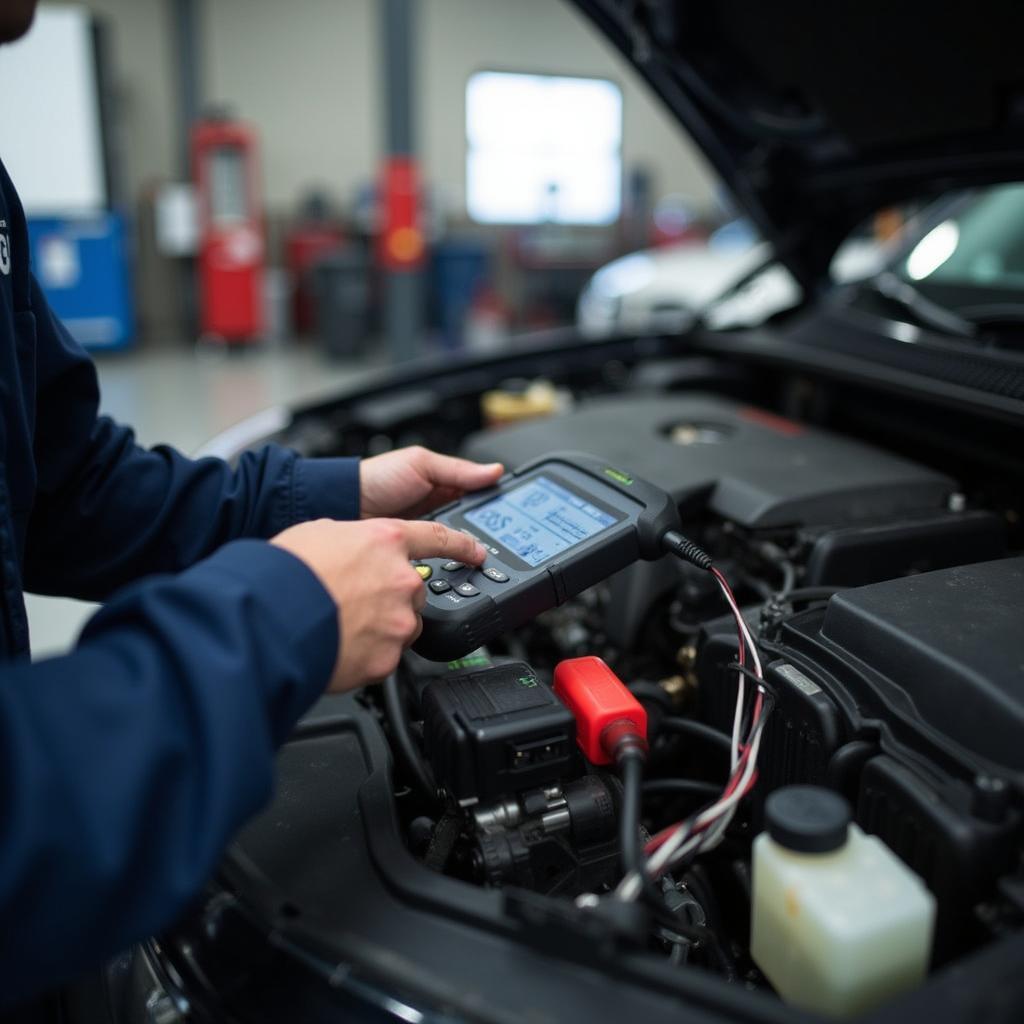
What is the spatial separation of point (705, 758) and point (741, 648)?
180mm

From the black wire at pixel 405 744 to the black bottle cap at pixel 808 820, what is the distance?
305 millimetres

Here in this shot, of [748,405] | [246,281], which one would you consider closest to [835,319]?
[748,405]

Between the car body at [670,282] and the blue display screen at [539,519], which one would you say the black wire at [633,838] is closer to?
the blue display screen at [539,519]

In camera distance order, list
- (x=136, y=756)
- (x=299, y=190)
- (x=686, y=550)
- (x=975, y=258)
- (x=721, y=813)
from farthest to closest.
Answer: (x=299, y=190) → (x=975, y=258) → (x=686, y=550) → (x=721, y=813) → (x=136, y=756)

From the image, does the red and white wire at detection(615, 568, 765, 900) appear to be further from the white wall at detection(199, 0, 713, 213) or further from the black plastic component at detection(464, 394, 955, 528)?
the white wall at detection(199, 0, 713, 213)

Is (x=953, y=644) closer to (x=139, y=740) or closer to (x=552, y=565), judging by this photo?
(x=552, y=565)

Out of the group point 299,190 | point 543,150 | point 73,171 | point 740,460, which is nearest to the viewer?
point 740,460

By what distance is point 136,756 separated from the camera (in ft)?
1.75

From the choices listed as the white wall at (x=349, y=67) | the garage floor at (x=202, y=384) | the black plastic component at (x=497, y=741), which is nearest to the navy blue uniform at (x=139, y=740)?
the black plastic component at (x=497, y=741)

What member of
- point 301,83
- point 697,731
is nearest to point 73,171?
point 301,83

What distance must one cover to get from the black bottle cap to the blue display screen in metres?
0.34

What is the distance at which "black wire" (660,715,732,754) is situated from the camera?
833 millimetres

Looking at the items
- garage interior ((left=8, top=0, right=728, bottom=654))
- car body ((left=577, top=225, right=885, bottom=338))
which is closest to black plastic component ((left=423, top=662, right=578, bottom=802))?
car body ((left=577, top=225, right=885, bottom=338))

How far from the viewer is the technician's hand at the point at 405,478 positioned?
108 centimetres
